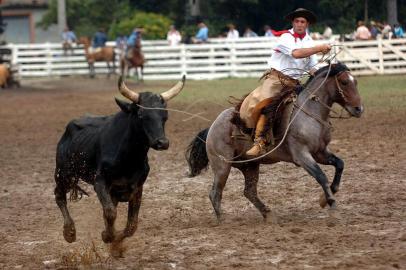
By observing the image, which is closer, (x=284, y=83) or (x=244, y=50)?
(x=284, y=83)

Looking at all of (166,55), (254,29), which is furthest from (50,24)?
(166,55)

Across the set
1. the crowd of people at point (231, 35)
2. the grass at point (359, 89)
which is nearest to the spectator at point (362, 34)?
the crowd of people at point (231, 35)

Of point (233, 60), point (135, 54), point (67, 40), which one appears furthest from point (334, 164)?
point (67, 40)

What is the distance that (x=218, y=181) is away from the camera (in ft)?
35.9

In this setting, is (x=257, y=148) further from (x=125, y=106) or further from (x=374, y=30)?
(x=374, y=30)

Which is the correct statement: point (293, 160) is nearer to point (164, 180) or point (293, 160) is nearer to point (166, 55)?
point (164, 180)

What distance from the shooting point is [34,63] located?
40.9 m

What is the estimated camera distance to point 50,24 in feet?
170

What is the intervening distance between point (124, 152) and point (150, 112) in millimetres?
492

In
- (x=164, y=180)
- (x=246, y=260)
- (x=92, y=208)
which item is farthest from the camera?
(x=164, y=180)

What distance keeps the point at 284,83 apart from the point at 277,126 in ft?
1.55

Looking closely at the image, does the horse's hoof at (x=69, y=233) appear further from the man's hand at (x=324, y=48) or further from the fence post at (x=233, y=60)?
the fence post at (x=233, y=60)

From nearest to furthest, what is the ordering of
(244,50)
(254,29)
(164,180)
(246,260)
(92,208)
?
(246,260) < (92,208) < (164,180) < (244,50) < (254,29)

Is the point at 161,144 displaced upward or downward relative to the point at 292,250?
upward
